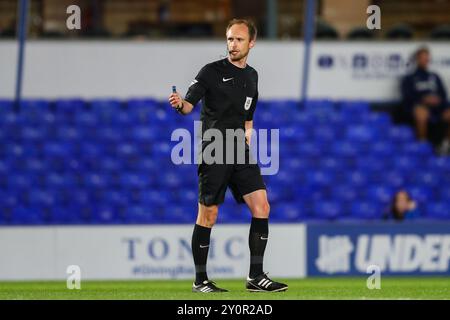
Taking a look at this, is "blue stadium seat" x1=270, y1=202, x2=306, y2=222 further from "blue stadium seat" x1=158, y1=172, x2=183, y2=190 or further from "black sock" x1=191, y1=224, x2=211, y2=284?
"black sock" x1=191, y1=224, x2=211, y2=284

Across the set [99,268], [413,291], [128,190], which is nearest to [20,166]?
[128,190]

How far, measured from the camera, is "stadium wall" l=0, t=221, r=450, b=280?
1606cm

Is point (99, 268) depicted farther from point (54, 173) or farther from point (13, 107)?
point (13, 107)

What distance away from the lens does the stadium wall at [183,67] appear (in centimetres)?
1936

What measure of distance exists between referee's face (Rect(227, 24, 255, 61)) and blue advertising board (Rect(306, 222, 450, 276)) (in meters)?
7.41

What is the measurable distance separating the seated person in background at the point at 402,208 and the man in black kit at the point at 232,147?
26.8 ft

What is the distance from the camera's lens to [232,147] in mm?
9375

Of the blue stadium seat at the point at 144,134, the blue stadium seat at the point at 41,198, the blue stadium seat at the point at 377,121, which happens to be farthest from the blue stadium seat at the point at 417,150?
the blue stadium seat at the point at 41,198

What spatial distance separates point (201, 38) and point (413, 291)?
32.0ft

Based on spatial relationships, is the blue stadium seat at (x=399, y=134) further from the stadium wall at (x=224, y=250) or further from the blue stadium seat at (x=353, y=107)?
the stadium wall at (x=224, y=250)

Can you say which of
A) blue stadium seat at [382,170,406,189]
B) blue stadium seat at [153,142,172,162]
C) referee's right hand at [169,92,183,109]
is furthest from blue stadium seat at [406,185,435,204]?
referee's right hand at [169,92,183,109]

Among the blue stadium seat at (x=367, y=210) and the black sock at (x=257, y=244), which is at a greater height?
the black sock at (x=257, y=244)

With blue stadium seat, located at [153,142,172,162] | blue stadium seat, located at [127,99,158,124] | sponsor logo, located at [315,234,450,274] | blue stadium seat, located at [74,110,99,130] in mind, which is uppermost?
blue stadium seat, located at [127,99,158,124]

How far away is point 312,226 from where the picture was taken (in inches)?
646
